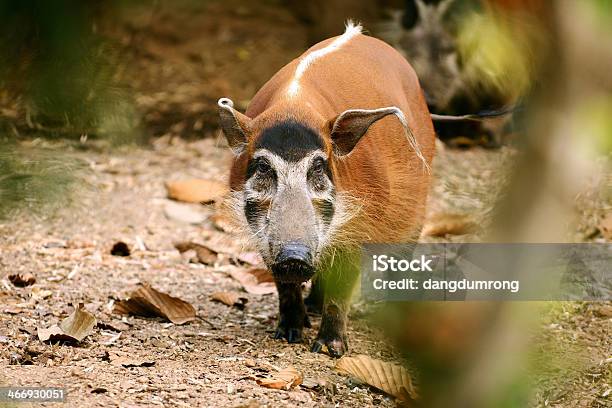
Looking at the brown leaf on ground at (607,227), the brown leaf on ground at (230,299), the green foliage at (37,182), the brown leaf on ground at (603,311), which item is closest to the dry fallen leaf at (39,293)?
the brown leaf on ground at (230,299)

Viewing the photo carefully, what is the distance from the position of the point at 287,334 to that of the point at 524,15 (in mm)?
3446

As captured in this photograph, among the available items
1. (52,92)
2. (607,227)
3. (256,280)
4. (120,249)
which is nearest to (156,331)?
(256,280)

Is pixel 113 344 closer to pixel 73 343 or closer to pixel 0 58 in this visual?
pixel 73 343

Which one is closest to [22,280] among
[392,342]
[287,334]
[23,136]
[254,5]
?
[287,334]

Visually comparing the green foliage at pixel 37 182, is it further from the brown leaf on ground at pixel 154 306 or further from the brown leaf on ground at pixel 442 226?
the brown leaf on ground at pixel 442 226

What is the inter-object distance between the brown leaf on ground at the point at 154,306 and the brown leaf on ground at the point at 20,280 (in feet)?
1.78

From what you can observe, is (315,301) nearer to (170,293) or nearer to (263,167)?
(170,293)

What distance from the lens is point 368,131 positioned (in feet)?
13.7

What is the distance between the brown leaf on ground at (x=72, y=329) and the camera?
146 inches

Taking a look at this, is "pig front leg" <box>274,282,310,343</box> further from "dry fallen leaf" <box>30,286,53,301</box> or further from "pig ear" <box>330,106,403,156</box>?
"dry fallen leaf" <box>30,286,53,301</box>

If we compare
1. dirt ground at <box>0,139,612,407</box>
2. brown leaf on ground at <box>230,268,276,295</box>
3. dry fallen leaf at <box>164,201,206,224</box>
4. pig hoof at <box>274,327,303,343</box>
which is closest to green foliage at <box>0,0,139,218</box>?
dirt ground at <box>0,139,612,407</box>

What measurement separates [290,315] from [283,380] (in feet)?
2.14

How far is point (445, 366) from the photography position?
2.58ft

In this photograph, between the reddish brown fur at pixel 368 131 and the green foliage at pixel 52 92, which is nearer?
the green foliage at pixel 52 92
